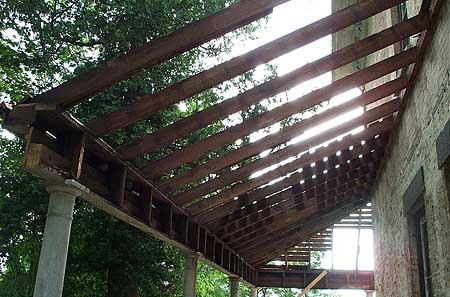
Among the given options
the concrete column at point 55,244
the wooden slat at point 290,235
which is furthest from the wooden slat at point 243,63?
the wooden slat at point 290,235

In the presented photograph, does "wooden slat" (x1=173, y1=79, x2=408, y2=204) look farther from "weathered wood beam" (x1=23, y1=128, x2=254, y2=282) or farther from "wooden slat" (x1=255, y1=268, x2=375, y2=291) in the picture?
"wooden slat" (x1=255, y1=268, x2=375, y2=291)

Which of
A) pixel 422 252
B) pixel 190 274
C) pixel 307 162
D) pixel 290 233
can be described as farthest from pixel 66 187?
pixel 290 233

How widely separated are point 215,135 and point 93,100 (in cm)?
451

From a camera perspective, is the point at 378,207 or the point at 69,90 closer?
the point at 69,90

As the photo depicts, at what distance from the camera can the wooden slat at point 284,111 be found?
232 inches

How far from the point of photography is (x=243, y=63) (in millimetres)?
4785

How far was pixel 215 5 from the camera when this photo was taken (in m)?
10.7

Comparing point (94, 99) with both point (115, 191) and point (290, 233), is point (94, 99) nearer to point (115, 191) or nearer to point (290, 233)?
point (115, 191)

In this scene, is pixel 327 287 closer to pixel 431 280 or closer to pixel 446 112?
pixel 431 280

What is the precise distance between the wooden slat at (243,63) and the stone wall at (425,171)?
86 cm

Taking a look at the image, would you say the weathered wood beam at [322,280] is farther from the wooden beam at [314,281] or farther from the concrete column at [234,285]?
the concrete column at [234,285]

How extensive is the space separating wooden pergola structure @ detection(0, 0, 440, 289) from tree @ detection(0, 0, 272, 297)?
84.6 inches

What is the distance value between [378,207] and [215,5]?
6.12 m

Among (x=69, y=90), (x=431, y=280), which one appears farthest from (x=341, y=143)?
(x=69, y=90)
